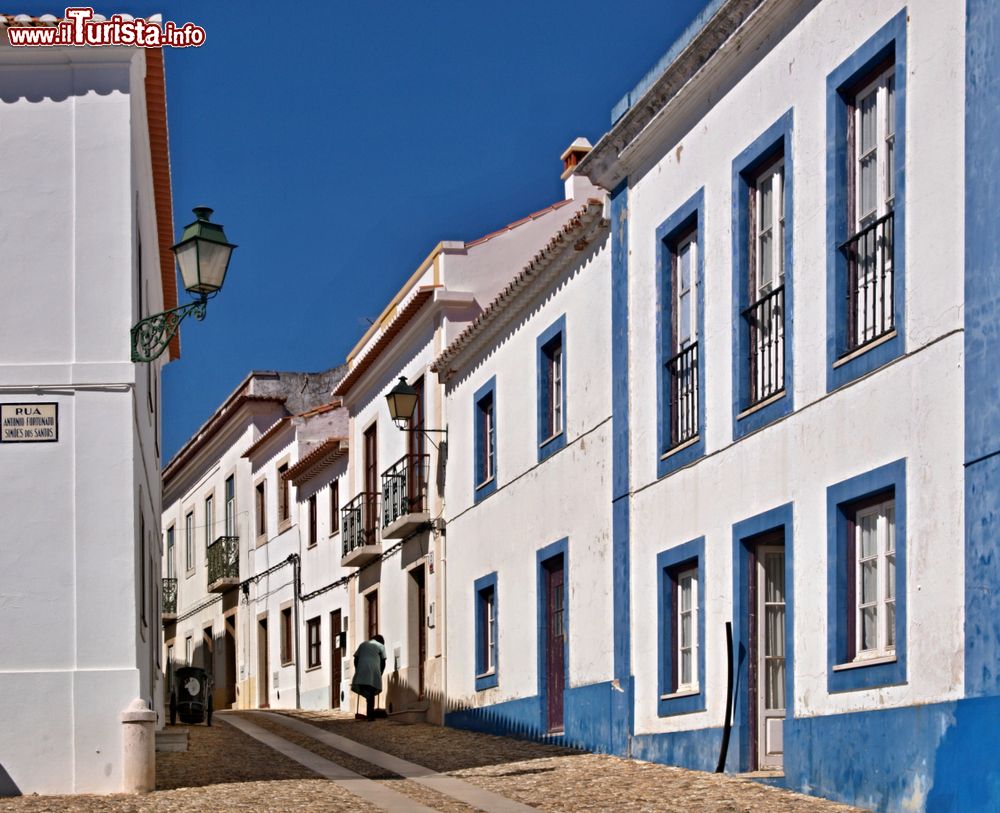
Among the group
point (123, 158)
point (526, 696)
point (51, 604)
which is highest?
point (123, 158)

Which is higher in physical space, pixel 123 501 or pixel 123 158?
pixel 123 158

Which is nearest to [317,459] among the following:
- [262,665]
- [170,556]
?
[262,665]

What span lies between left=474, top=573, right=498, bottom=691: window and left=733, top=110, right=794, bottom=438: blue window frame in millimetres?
7818

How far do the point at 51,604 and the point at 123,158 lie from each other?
342 cm

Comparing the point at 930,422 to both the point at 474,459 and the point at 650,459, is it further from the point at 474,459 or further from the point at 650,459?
the point at 474,459

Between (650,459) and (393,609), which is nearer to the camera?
(650,459)

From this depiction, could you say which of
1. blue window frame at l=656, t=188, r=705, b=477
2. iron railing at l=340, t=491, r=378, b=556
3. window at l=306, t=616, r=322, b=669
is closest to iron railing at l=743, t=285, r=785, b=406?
blue window frame at l=656, t=188, r=705, b=477

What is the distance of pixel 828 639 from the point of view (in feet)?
39.6

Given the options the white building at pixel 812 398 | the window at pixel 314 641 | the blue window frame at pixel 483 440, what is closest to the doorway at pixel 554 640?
the white building at pixel 812 398

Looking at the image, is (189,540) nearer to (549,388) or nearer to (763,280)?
(549,388)

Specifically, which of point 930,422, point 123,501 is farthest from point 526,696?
point 930,422

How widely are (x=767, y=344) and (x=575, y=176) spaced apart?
13012 mm

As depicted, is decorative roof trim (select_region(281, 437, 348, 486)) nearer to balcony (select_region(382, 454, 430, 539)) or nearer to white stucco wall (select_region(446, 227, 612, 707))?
balcony (select_region(382, 454, 430, 539))

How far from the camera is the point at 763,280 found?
13.8m
